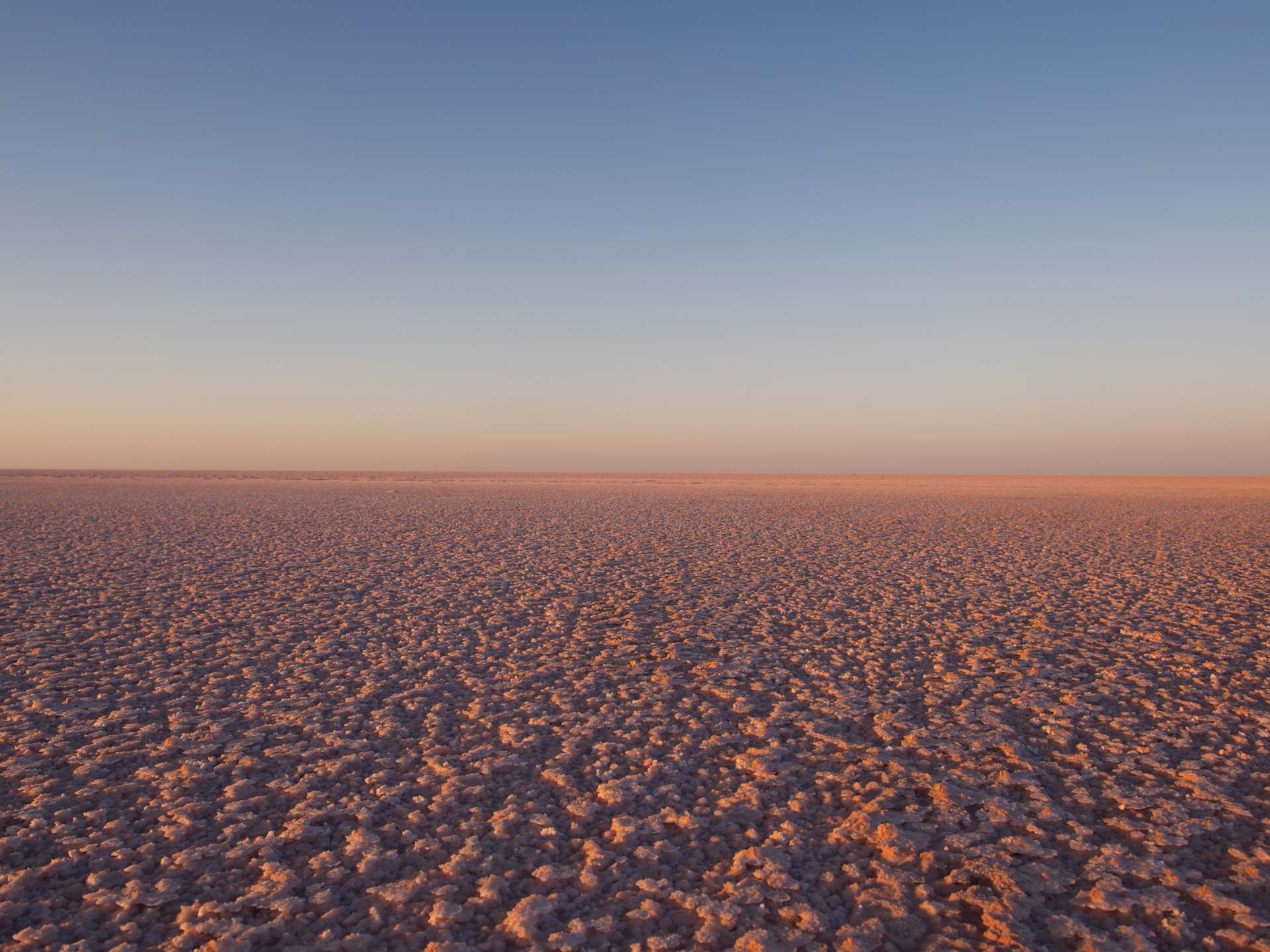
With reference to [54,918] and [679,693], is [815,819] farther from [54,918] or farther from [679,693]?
[54,918]

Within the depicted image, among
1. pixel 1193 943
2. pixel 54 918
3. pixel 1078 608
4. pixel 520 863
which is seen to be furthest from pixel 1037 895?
pixel 1078 608

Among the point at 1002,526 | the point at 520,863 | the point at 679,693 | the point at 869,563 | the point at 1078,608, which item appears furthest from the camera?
the point at 1002,526

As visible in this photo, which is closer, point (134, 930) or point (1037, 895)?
point (134, 930)

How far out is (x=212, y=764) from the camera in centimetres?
320

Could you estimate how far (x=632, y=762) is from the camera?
129 inches

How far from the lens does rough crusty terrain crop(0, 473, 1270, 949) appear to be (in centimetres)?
222

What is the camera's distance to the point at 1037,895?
90.7 inches

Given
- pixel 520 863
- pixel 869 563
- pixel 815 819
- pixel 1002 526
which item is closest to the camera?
pixel 520 863

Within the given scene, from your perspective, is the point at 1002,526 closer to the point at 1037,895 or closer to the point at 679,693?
the point at 679,693

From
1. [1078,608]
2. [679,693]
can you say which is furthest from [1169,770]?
[1078,608]

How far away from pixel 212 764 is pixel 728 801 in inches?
90.5

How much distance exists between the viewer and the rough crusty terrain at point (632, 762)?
2.22m

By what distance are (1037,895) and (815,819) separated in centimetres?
76

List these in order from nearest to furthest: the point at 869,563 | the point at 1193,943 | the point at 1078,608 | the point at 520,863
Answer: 1. the point at 1193,943
2. the point at 520,863
3. the point at 1078,608
4. the point at 869,563
